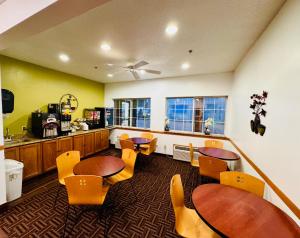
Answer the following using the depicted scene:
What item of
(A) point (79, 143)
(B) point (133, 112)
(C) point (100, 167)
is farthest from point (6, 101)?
(B) point (133, 112)

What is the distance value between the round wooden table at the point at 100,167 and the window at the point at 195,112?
2978 millimetres

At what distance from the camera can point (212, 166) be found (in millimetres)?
2461

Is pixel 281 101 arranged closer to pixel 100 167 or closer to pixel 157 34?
pixel 157 34

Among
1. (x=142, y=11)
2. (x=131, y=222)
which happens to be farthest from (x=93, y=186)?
(x=142, y=11)

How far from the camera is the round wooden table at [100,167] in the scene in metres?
2.00

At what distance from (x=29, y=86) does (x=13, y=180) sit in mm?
2263

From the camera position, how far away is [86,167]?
2170 mm

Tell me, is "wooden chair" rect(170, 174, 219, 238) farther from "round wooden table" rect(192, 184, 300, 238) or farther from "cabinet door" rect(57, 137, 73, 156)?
"cabinet door" rect(57, 137, 73, 156)

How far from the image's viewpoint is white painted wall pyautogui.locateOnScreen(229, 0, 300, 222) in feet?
4.26

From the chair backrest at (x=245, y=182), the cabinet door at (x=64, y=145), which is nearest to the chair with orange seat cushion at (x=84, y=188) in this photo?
the chair backrest at (x=245, y=182)

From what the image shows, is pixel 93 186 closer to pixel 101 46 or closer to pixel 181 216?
pixel 181 216

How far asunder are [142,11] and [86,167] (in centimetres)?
225

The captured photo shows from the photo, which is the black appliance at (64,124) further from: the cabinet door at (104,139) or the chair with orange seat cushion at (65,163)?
the chair with orange seat cushion at (65,163)

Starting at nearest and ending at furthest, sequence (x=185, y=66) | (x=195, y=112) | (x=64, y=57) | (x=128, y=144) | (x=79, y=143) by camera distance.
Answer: (x=64, y=57)
(x=128, y=144)
(x=185, y=66)
(x=79, y=143)
(x=195, y=112)
